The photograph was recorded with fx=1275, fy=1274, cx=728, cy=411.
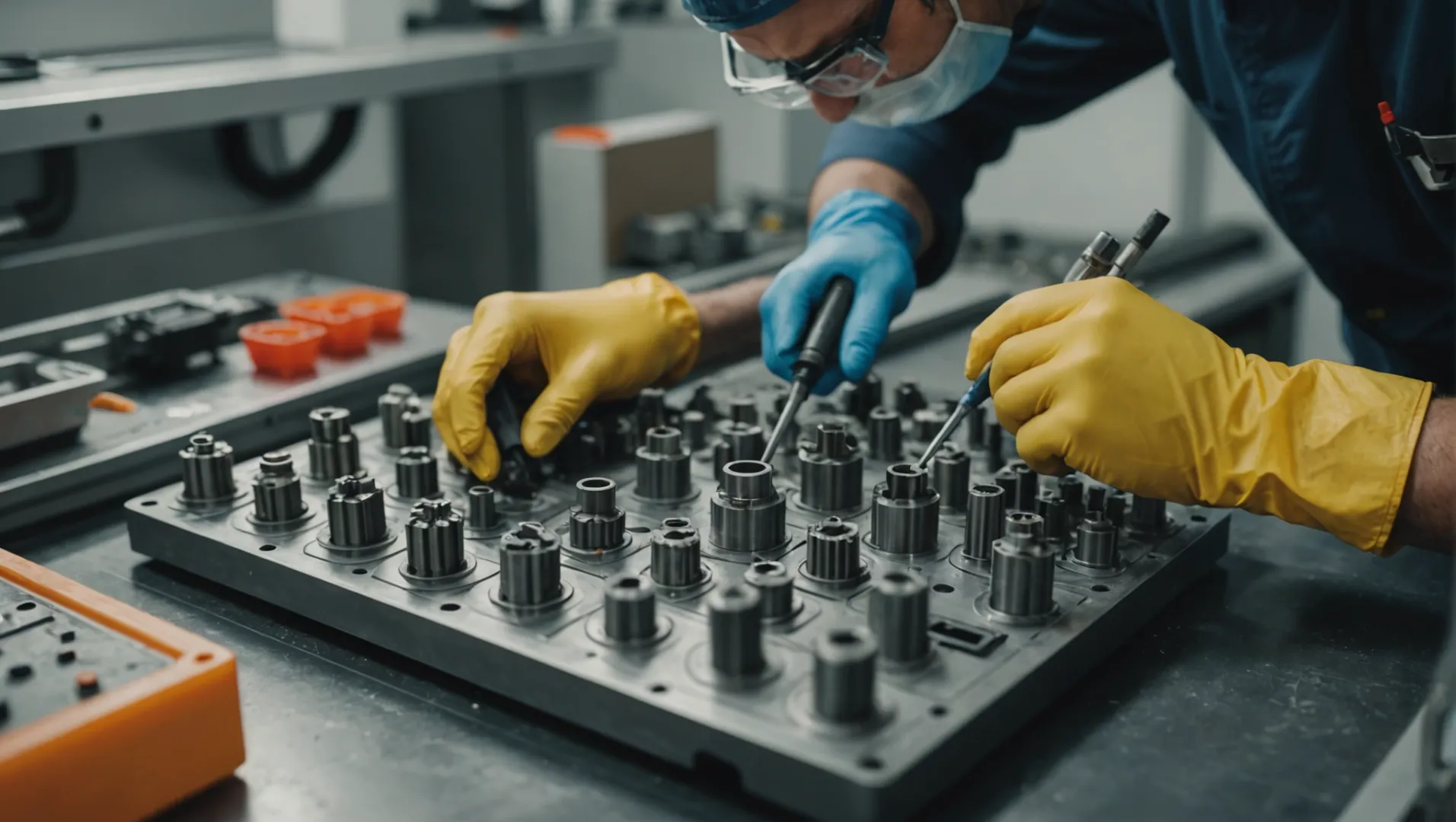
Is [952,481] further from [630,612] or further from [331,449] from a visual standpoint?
[331,449]

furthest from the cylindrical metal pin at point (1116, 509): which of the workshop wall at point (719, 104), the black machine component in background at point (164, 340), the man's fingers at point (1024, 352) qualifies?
the workshop wall at point (719, 104)

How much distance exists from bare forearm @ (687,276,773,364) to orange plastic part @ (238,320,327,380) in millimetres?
462

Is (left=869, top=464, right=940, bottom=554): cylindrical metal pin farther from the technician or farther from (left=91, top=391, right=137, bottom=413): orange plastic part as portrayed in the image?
(left=91, top=391, right=137, bottom=413): orange plastic part

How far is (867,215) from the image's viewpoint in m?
1.62

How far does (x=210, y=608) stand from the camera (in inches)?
42.8

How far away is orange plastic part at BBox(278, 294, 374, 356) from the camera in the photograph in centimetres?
160

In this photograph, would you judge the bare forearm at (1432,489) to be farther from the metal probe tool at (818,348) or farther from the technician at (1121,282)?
the metal probe tool at (818,348)

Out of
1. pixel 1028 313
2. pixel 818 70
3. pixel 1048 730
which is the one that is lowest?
pixel 1048 730

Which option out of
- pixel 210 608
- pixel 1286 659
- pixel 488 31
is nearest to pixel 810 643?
pixel 1286 659

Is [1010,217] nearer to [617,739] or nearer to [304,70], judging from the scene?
[304,70]

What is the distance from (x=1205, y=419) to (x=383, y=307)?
3.44 feet

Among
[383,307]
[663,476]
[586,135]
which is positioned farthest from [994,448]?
[586,135]

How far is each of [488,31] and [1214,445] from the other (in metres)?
1.96

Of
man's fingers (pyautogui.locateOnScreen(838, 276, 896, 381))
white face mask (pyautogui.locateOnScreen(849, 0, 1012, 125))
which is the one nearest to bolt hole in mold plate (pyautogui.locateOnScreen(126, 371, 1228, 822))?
man's fingers (pyautogui.locateOnScreen(838, 276, 896, 381))
